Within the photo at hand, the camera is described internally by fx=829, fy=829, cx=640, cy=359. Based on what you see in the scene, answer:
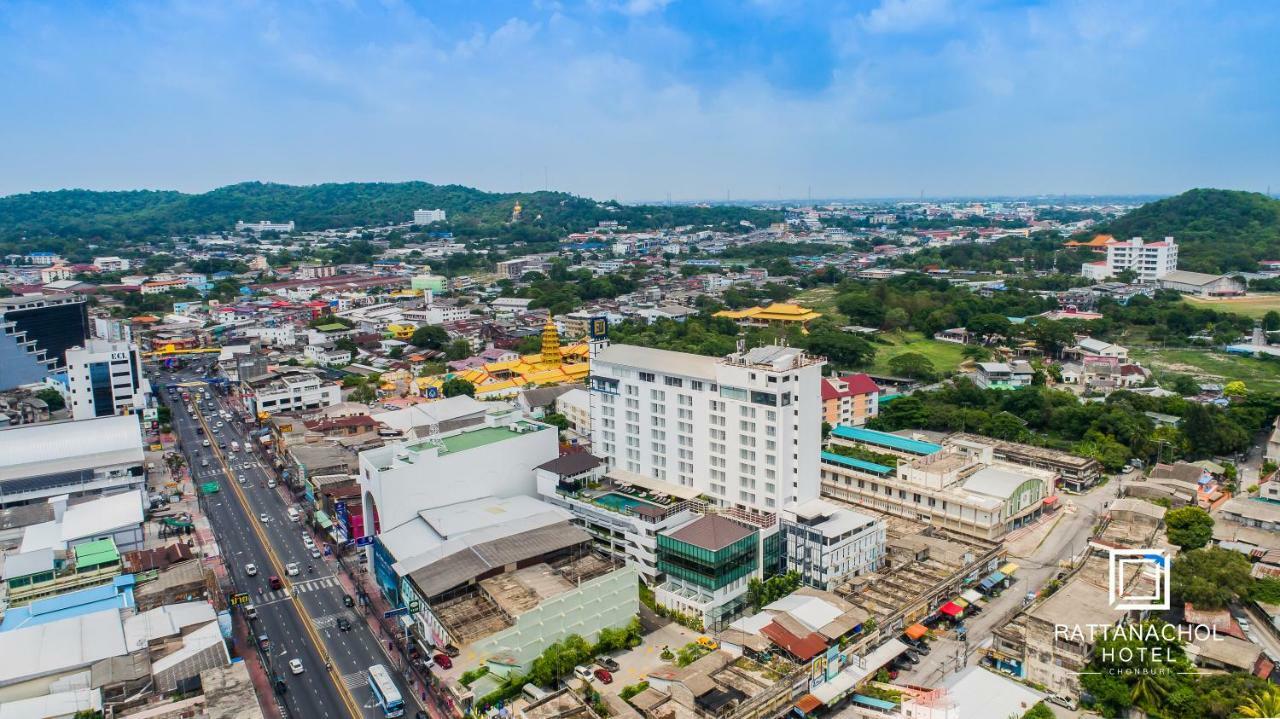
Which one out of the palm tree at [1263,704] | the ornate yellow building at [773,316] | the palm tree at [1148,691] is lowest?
the palm tree at [1148,691]

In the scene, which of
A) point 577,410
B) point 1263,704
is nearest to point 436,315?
point 577,410

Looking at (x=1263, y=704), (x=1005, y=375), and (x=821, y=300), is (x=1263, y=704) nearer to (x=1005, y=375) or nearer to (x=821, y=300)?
(x=1005, y=375)

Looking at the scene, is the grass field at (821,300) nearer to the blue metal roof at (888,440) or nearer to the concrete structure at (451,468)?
the blue metal roof at (888,440)

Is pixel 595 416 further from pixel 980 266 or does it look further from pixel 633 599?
pixel 980 266

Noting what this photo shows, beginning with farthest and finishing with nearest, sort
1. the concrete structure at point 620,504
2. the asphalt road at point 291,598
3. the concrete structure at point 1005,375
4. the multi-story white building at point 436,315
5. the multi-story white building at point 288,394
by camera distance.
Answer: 1. the multi-story white building at point 436,315
2. the concrete structure at point 1005,375
3. the multi-story white building at point 288,394
4. the concrete structure at point 620,504
5. the asphalt road at point 291,598


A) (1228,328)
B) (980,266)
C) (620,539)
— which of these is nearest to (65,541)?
(620,539)

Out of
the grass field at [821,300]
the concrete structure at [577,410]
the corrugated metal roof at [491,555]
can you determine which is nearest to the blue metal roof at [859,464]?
the corrugated metal roof at [491,555]

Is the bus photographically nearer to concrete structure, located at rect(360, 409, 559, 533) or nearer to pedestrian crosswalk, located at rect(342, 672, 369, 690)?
pedestrian crosswalk, located at rect(342, 672, 369, 690)
